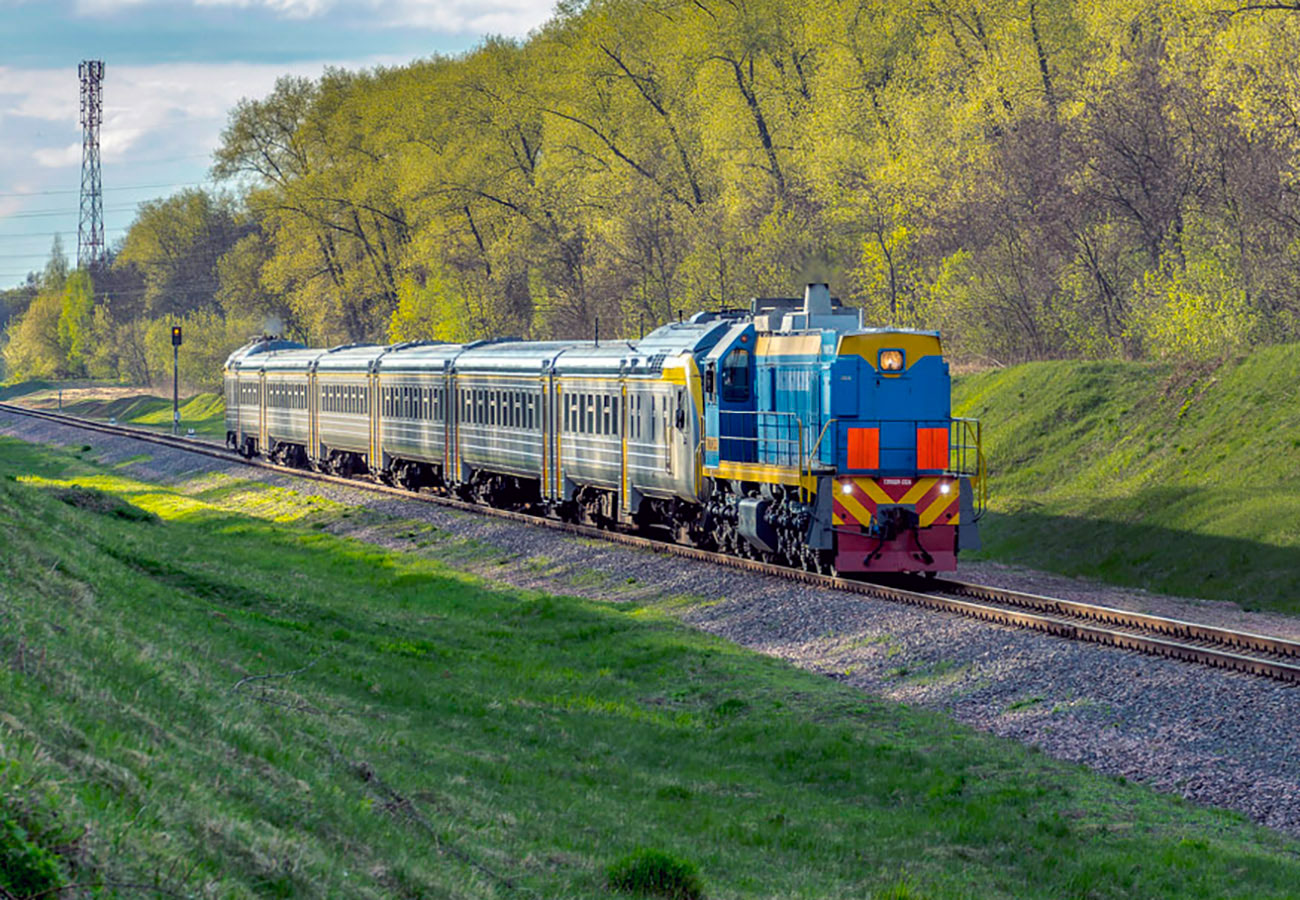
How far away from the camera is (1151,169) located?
118 feet

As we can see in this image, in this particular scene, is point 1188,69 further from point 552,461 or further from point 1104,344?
point 552,461

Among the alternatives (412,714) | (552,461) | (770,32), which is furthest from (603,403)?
(770,32)

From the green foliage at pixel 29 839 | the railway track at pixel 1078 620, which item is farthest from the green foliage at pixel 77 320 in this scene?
the green foliage at pixel 29 839

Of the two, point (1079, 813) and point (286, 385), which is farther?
point (286, 385)

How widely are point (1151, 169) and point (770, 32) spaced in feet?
63.8

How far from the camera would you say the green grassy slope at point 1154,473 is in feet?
74.4

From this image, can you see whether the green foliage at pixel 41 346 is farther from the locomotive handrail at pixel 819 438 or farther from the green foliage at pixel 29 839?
the green foliage at pixel 29 839

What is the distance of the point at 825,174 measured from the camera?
152ft

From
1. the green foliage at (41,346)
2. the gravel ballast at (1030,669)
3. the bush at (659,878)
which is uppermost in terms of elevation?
the green foliage at (41,346)

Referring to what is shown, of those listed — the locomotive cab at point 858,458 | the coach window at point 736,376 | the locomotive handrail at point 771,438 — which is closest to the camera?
the locomotive cab at point 858,458

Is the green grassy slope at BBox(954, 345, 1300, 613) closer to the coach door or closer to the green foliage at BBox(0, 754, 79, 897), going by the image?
the coach door

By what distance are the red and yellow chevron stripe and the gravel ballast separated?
1.31 m

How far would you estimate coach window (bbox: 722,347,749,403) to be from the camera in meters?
24.5

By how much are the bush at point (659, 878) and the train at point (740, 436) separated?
1266 cm
